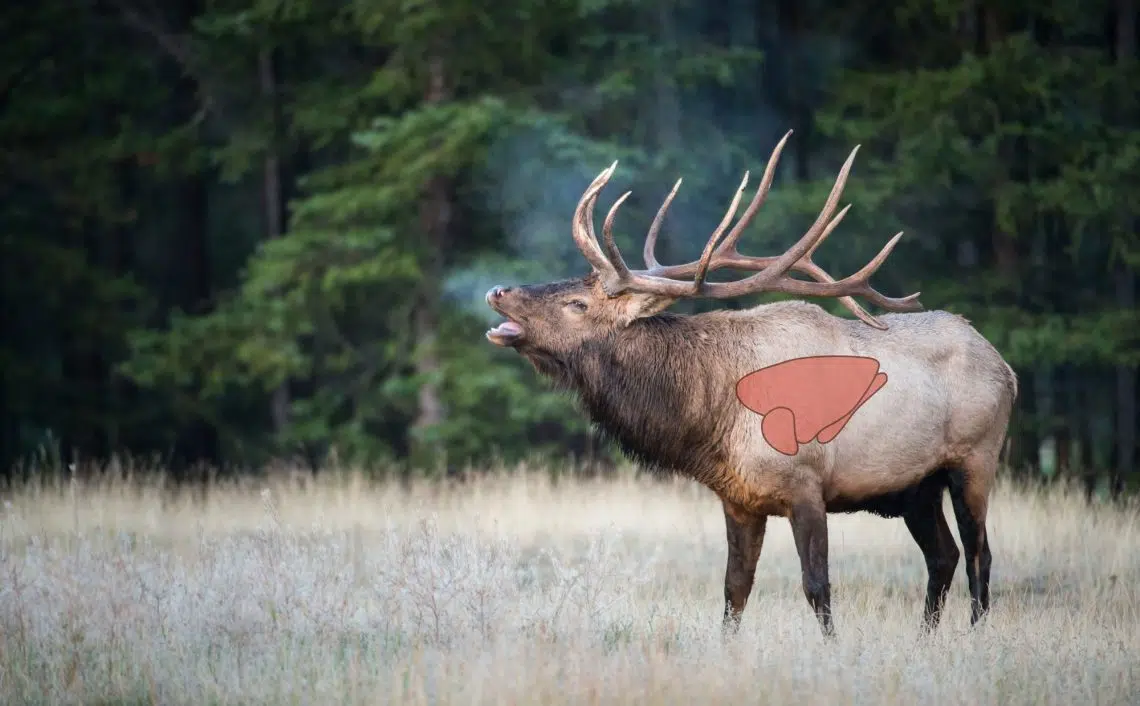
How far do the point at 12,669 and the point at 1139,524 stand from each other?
8007 mm

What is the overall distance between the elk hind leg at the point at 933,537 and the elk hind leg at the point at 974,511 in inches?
→ 5.0

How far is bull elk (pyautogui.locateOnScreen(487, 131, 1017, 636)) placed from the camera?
7.05 metres

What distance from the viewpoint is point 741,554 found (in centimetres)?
715

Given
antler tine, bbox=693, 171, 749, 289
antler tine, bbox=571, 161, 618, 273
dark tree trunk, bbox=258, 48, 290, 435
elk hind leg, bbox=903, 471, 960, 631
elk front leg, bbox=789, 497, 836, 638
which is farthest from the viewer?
dark tree trunk, bbox=258, 48, 290, 435

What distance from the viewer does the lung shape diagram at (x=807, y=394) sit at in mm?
6898

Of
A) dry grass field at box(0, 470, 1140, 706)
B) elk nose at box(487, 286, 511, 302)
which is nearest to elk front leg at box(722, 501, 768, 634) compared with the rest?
dry grass field at box(0, 470, 1140, 706)

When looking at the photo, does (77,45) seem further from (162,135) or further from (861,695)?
(861,695)

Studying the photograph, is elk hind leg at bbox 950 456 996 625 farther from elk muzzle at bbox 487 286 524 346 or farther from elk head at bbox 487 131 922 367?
elk muzzle at bbox 487 286 524 346

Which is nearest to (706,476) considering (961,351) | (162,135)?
(961,351)

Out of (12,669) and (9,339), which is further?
(9,339)

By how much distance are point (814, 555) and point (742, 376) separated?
1015 mm

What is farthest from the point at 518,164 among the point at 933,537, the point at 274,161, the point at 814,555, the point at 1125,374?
the point at 1125,374

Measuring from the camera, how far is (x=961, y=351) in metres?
7.42

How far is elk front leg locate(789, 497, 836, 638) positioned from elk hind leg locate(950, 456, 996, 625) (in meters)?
1.02
